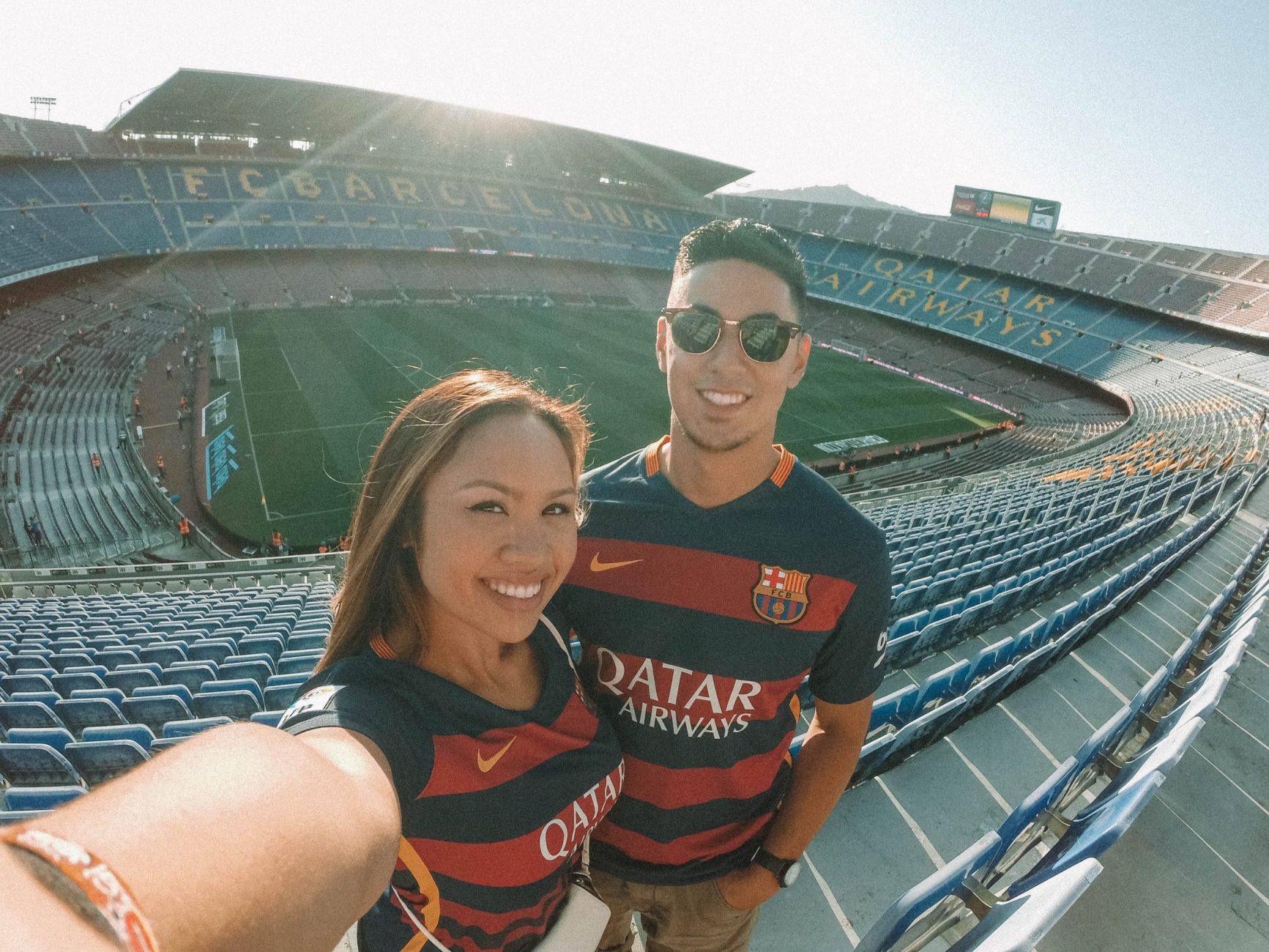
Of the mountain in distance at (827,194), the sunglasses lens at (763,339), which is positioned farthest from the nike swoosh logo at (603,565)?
the mountain in distance at (827,194)

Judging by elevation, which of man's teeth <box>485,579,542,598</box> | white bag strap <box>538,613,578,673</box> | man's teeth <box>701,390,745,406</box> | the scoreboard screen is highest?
the scoreboard screen

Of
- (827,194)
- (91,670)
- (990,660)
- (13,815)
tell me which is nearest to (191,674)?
(91,670)

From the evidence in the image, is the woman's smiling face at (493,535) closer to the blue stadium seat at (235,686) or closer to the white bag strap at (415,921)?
the white bag strap at (415,921)

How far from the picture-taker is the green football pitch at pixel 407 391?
59.6ft

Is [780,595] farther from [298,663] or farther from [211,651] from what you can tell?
[211,651]

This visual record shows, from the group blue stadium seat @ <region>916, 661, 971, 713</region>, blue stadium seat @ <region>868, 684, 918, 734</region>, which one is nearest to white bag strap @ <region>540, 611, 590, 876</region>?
blue stadium seat @ <region>868, 684, 918, 734</region>

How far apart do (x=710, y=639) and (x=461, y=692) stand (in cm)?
87

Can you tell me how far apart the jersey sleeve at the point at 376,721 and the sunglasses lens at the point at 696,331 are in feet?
4.66

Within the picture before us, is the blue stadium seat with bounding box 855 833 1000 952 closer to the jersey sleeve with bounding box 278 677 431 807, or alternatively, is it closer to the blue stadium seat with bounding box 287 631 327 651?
the jersey sleeve with bounding box 278 677 431 807

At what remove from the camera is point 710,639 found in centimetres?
218

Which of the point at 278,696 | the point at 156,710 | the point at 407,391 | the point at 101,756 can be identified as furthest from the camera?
the point at 407,391

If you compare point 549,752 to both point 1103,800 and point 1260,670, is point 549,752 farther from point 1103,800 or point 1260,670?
point 1260,670

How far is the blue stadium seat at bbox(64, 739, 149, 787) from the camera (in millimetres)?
4641

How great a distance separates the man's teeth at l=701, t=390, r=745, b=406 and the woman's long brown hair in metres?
0.60
